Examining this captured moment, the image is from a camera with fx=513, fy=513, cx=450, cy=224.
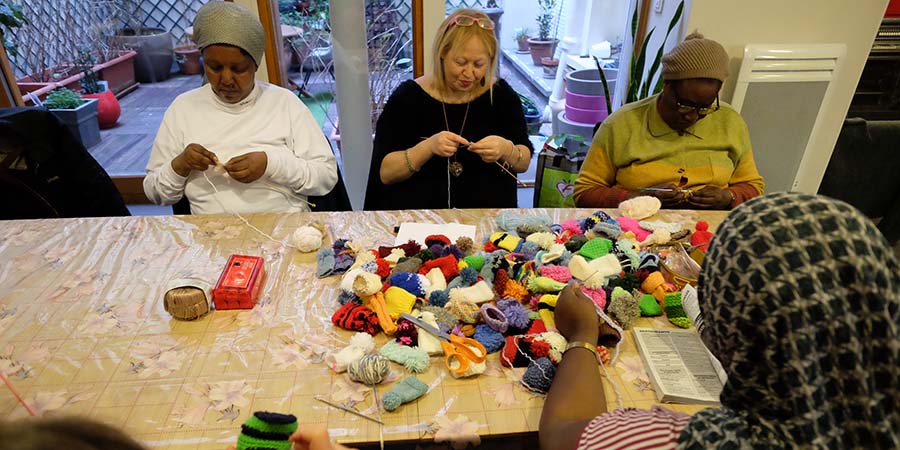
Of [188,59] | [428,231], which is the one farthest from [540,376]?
[188,59]

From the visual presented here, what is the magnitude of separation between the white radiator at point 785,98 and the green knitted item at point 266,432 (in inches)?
102

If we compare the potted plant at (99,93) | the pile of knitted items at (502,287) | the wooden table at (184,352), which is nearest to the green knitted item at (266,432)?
the wooden table at (184,352)

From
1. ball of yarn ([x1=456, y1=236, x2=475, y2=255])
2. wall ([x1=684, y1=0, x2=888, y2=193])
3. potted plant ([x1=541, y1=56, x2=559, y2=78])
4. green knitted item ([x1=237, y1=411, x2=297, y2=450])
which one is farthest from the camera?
potted plant ([x1=541, y1=56, x2=559, y2=78])

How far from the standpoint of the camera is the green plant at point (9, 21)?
8.79 ft

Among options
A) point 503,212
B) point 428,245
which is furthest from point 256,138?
point 503,212

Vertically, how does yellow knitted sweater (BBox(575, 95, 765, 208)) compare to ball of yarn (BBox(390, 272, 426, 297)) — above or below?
above

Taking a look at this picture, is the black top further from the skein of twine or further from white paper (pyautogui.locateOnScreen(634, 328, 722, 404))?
the skein of twine

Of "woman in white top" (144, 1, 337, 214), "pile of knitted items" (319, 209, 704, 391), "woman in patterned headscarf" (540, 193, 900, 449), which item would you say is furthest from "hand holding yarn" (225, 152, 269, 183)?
"woman in patterned headscarf" (540, 193, 900, 449)

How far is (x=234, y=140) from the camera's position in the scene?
1.72m

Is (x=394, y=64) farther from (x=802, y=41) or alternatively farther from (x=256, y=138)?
(x=802, y=41)

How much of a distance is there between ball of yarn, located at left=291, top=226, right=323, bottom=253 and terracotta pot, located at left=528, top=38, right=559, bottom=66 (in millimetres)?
2269

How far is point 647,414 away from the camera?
2.66 ft

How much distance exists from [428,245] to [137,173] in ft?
8.48

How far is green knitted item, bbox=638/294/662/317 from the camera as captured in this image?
1.24m
